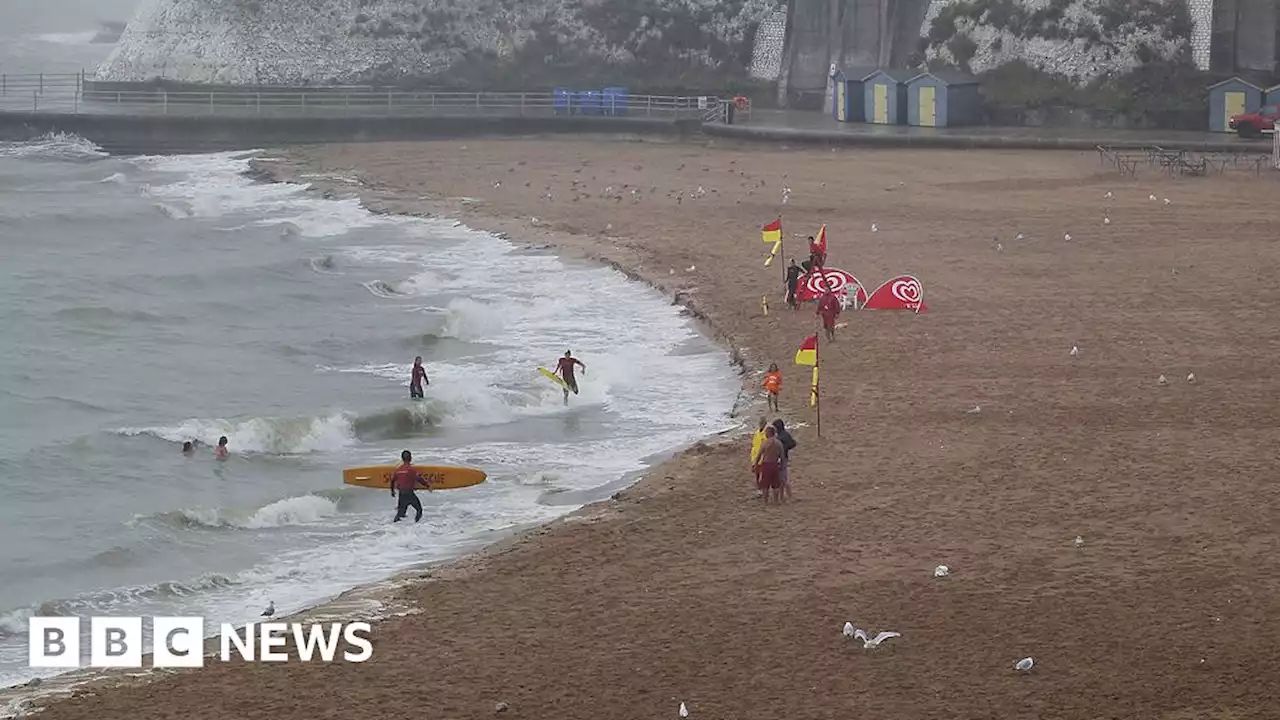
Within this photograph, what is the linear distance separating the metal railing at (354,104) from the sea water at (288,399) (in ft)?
50.4

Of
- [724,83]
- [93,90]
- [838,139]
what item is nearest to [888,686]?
[838,139]

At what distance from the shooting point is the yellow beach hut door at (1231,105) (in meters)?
51.3

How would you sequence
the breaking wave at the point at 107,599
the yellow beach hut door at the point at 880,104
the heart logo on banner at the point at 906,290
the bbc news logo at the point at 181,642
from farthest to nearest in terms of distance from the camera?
the yellow beach hut door at the point at 880,104 < the heart logo on banner at the point at 906,290 < the breaking wave at the point at 107,599 < the bbc news logo at the point at 181,642

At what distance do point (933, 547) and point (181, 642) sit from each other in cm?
682

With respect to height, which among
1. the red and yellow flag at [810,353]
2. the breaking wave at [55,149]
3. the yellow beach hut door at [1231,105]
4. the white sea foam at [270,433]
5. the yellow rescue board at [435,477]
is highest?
the yellow beach hut door at [1231,105]

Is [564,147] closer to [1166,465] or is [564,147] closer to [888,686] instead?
[1166,465]

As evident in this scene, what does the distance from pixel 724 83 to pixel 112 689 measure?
52.0 meters

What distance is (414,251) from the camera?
40.1m

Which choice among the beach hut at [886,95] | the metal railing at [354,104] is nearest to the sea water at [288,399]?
the metal railing at [354,104]

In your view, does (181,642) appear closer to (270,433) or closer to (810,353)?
(270,433)

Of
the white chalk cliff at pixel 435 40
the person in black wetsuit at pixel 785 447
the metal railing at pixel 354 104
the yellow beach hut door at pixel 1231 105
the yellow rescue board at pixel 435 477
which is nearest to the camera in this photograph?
the person in black wetsuit at pixel 785 447

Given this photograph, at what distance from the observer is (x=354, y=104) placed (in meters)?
63.6

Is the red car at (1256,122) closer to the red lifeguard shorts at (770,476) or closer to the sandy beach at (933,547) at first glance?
the sandy beach at (933,547)

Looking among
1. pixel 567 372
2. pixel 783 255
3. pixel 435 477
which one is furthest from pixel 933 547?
pixel 783 255
